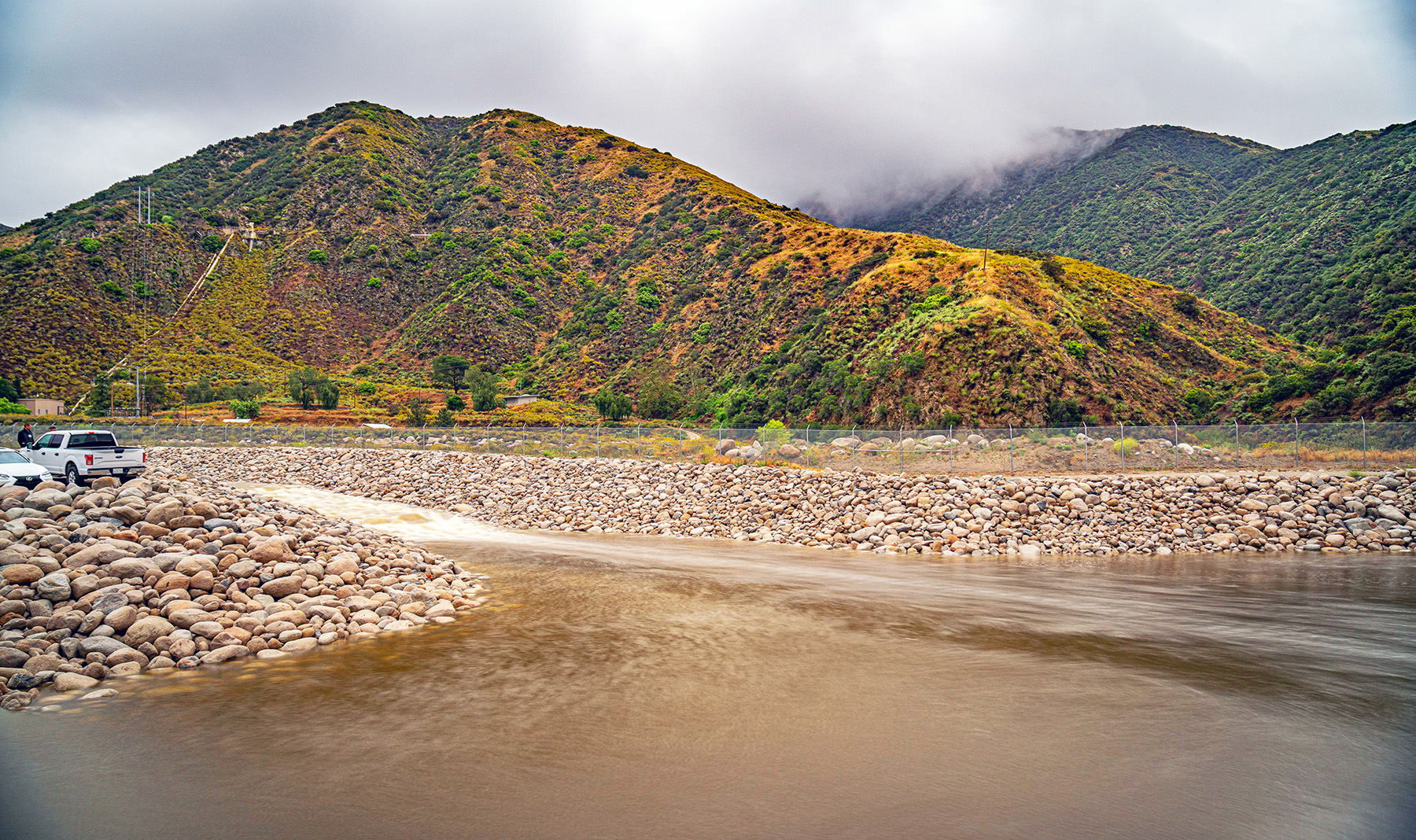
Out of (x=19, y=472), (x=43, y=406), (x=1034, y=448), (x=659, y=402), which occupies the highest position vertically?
(x=659, y=402)

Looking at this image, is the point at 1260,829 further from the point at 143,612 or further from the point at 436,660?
the point at 143,612

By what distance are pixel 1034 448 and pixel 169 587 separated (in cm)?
3033

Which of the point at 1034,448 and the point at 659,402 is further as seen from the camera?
the point at 659,402

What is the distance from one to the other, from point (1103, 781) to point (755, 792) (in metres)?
3.41

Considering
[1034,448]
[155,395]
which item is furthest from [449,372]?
[1034,448]

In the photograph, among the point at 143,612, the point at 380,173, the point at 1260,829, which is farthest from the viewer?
the point at 380,173

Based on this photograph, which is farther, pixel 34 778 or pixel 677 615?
pixel 677 615

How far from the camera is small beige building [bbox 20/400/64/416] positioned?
212 feet

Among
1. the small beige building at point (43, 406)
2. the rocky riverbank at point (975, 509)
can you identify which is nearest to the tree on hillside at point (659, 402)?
the rocky riverbank at point (975, 509)

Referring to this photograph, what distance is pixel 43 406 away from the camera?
66.1 meters

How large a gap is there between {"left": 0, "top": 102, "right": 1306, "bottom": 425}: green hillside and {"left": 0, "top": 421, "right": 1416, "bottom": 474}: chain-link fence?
16.0m

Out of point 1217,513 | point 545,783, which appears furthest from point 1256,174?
point 545,783

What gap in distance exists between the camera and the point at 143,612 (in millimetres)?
11031

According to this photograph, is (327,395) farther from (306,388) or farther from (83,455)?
(83,455)
